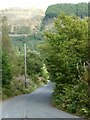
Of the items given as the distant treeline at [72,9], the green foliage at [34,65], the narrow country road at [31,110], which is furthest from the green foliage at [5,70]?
the green foliage at [34,65]

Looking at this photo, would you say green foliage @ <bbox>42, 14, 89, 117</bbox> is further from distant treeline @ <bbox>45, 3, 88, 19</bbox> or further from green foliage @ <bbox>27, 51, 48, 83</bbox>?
green foliage @ <bbox>27, 51, 48, 83</bbox>

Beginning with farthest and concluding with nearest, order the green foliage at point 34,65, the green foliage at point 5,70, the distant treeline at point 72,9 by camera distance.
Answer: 1. the distant treeline at point 72,9
2. the green foliage at point 34,65
3. the green foliage at point 5,70

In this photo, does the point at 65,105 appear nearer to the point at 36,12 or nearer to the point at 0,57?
the point at 0,57

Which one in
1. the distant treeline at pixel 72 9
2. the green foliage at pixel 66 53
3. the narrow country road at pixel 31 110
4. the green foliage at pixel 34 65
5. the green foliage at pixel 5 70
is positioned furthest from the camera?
the distant treeline at pixel 72 9

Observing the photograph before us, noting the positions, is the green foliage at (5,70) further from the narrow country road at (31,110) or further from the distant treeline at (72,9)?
the distant treeline at (72,9)

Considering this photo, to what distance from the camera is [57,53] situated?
103 feet

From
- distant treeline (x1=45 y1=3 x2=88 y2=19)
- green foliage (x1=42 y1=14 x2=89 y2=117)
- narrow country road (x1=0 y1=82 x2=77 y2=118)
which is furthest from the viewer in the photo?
distant treeline (x1=45 y1=3 x2=88 y2=19)

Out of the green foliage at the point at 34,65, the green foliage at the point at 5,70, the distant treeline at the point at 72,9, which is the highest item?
the distant treeline at the point at 72,9

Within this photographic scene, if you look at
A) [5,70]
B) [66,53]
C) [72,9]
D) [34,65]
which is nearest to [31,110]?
[66,53]

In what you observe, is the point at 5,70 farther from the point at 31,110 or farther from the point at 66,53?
the point at 31,110

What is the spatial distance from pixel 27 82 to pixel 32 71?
988cm

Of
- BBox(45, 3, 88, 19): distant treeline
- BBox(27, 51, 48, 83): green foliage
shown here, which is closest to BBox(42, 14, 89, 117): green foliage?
BBox(45, 3, 88, 19): distant treeline

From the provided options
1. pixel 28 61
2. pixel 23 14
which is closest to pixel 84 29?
pixel 28 61

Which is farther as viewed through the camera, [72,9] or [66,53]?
[72,9]
